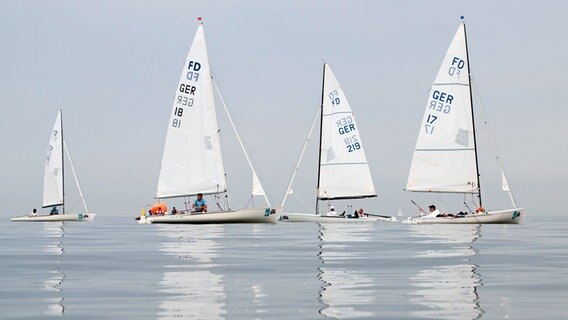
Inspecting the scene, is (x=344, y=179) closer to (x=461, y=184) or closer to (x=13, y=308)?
(x=461, y=184)

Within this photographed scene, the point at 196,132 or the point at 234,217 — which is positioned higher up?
the point at 196,132

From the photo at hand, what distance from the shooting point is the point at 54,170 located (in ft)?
282

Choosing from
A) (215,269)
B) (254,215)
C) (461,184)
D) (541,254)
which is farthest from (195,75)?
(215,269)

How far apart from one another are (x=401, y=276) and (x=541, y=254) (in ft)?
30.9

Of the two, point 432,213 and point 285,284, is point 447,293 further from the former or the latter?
point 432,213

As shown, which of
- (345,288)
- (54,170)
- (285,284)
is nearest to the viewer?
(345,288)

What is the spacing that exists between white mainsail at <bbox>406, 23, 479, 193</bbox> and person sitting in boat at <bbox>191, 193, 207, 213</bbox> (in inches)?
591

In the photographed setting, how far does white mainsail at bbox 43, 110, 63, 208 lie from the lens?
278 ft

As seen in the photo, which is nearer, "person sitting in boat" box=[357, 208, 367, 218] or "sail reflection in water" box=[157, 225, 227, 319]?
"sail reflection in water" box=[157, 225, 227, 319]

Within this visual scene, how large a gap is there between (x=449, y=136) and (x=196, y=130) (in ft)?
58.6

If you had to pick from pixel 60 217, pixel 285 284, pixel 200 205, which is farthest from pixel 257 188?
pixel 285 284

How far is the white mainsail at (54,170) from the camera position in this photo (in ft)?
278

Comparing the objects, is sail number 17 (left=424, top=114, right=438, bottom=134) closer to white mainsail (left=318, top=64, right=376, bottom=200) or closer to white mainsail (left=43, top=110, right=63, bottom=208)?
white mainsail (left=318, top=64, right=376, bottom=200)

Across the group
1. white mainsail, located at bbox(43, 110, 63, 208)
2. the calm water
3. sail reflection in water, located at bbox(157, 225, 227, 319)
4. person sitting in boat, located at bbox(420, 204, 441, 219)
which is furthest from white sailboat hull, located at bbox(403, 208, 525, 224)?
white mainsail, located at bbox(43, 110, 63, 208)
